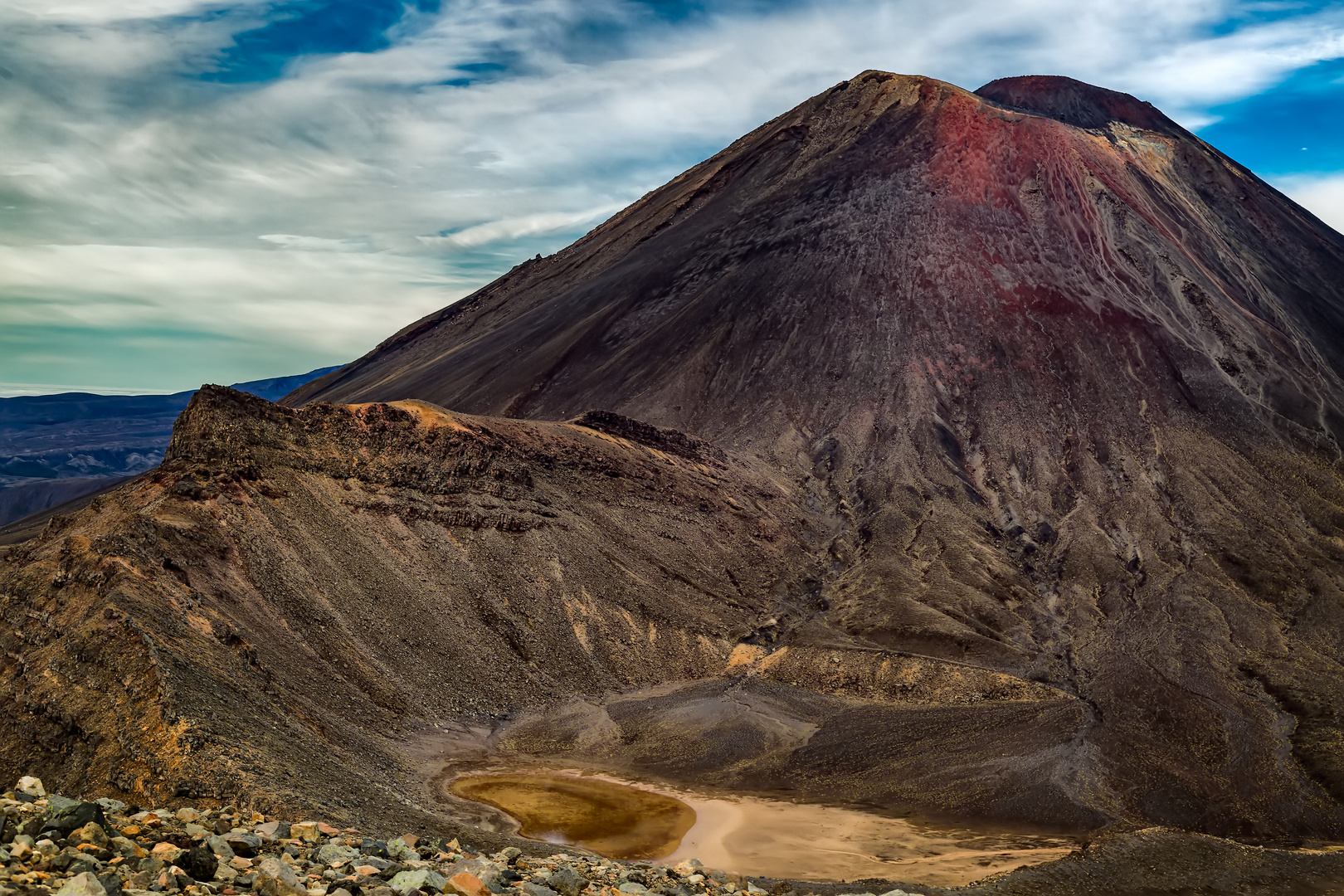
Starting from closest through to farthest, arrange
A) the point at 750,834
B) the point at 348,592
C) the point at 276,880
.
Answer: the point at 276,880, the point at 750,834, the point at 348,592

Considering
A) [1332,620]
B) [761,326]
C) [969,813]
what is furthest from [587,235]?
[969,813]

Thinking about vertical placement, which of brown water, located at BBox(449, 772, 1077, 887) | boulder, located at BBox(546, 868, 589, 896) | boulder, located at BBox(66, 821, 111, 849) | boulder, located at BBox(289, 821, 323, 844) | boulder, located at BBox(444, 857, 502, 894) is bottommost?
brown water, located at BBox(449, 772, 1077, 887)

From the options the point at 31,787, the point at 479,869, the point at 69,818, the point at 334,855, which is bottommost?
the point at 479,869

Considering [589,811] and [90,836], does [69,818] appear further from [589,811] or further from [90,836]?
[589,811]

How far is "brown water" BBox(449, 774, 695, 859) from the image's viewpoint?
27.7 m

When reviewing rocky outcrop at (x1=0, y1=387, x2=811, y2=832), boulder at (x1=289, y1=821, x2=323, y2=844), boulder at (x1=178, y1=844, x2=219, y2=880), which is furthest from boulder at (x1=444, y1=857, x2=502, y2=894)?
rocky outcrop at (x1=0, y1=387, x2=811, y2=832)

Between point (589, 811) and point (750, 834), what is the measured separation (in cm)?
478

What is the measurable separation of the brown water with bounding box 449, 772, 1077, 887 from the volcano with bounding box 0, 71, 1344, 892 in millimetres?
2631

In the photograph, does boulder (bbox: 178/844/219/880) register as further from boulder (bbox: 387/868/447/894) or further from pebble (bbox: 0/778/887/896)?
boulder (bbox: 387/868/447/894)

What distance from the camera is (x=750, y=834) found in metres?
29.9

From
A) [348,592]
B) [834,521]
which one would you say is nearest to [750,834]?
[348,592]

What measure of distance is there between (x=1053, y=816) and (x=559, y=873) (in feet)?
74.5

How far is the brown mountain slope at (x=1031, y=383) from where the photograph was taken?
161 ft

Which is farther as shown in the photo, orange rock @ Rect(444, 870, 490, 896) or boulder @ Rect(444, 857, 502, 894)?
Result: boulder @ Rect(444, 857, 502, 894)
